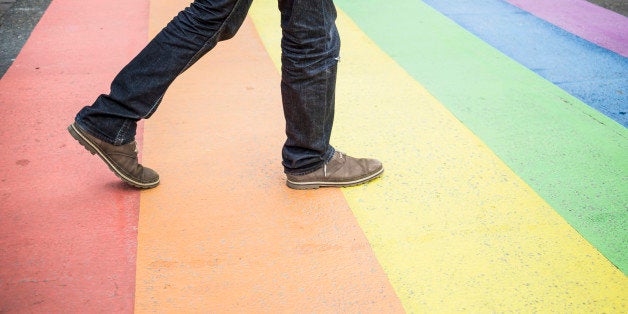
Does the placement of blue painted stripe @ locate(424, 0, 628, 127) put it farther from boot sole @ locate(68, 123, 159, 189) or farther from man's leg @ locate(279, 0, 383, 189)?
boot sole @ locate(68, 123, 159, 189)

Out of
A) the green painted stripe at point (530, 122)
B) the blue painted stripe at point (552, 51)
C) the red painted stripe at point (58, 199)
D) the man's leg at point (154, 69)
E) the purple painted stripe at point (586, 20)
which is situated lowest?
the red painted stripe at point (58, 199)

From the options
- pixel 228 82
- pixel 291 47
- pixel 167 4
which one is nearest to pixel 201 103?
pixel 228 82

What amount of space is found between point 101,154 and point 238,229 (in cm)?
55

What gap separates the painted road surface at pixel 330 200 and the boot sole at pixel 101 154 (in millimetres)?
52


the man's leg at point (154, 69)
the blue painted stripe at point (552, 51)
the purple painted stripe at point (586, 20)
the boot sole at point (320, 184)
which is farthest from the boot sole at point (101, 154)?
the purple painted stripe at point (586, 20)

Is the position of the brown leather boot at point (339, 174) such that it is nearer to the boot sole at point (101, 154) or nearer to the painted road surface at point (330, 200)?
the painted road surface at point (330, 200)

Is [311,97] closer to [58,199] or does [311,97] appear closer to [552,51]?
[58,199]

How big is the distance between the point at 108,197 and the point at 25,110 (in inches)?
39.1

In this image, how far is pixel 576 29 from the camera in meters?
4.46

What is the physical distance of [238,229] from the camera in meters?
2.09

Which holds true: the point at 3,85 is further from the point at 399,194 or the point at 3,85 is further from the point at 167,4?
the point at 399,194

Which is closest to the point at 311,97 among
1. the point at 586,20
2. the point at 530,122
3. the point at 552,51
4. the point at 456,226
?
the point at 456,226

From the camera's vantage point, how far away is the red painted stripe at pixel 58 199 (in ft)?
5.84

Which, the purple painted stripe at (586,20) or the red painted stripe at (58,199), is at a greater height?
the purple painted stripe at (586,20)
